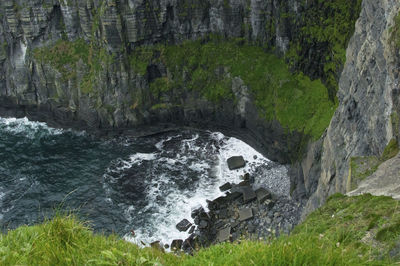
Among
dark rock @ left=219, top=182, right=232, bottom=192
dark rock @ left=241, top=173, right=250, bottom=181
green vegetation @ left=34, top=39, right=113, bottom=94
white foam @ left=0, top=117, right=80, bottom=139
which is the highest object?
green vegetation @ left=34, top=39, right=113, bottom=94

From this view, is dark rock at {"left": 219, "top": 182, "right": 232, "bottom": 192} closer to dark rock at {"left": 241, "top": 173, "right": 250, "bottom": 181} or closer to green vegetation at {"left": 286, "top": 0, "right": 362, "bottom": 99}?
dark rock at {"left": 241, "top": 173, "right": 250, "bottom": 181}

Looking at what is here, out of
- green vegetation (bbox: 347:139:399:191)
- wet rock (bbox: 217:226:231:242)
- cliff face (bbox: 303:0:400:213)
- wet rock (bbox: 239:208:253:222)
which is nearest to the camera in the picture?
green vegetation (bbox: 347:139:399:191)

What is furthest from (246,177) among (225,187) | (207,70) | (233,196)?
(207,70)

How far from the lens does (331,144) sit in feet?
90.7

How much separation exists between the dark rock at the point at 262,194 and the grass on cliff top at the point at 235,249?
94.0 ft

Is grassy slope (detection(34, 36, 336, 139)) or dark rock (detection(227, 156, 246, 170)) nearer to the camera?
dark rock (detection(227, 156, 246, 170))

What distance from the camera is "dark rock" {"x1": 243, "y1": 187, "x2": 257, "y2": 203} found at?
129 ft

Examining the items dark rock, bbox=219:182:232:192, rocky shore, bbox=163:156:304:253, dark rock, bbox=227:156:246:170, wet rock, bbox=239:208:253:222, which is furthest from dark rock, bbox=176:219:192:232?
dark rock, bbox=227:156:246:170

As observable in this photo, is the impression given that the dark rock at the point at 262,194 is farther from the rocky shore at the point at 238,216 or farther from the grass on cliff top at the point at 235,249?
the grass on cliff top at the point at 235,249

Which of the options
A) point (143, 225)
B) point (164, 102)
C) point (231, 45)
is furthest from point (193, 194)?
point (231, 45)

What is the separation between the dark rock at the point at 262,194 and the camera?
39.0 meters

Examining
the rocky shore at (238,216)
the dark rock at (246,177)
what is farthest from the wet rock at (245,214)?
the dark rock at (246,177)

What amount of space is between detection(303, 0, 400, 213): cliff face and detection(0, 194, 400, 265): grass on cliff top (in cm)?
909

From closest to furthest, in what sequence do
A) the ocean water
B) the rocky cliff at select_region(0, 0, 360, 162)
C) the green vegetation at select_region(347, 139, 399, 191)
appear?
the green vegetation at select_region(347, 139, 399, 191)
the ocean water
the rocky cliff at select_region(0, 0, 360, 162)
